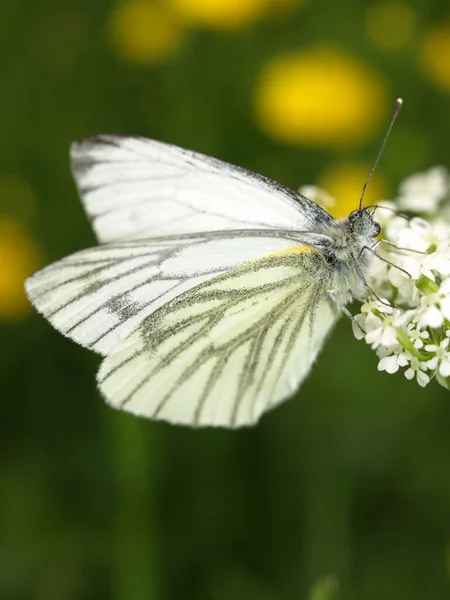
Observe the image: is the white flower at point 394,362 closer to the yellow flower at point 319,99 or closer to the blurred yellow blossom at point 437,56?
the yellow flower at point 319,99

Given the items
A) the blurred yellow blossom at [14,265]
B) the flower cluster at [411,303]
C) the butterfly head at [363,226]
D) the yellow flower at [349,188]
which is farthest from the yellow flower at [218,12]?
the butterfly head at [363,226]

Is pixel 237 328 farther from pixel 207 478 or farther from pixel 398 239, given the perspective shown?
pixel 207 478

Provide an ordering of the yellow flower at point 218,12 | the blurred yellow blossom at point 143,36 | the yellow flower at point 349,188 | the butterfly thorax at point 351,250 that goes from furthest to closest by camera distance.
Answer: the blurred yellow blossom at point 143,36
the yellow flower at point 218,12
the yellow flower at point 349,188
the butterfly thorax at point 351,250

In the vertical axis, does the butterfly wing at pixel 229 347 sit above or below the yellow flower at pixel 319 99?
below

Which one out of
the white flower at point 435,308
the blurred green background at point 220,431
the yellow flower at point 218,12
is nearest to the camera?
the white flower at point 435,308

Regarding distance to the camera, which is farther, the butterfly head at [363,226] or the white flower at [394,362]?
the butterfly head at [363,226]

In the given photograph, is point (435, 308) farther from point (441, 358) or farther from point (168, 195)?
point (168, 195)

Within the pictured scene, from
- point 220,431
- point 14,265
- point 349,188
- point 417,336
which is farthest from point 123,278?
point 349,188

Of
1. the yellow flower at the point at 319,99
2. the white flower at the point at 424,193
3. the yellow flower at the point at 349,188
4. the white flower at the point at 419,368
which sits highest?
the yellow flower at the point at 319,99
